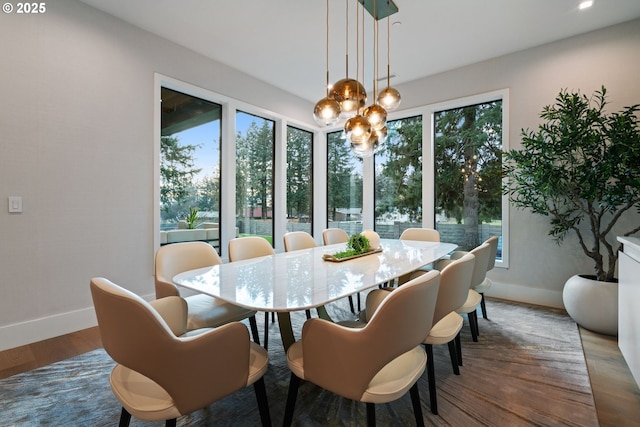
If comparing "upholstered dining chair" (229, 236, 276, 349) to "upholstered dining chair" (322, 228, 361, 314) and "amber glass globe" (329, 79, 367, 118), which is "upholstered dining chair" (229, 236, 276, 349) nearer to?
"upholstered dining chair" (322, 228, 361, 314)

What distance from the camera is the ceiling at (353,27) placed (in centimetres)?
271

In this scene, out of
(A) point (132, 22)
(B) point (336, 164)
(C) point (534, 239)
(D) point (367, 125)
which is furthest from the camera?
(B) point (336, 164)

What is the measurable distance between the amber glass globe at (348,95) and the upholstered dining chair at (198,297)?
1.54 metres

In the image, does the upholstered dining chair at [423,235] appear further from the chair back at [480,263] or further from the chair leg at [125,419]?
the chair leg at [125,419]

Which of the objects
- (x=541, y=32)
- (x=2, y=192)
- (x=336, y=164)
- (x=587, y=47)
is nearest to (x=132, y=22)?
(x=2, y=192)

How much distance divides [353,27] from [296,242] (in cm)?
225

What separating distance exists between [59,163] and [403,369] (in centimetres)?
312

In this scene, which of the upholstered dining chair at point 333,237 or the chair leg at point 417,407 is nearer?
the chair leg at point 417,407

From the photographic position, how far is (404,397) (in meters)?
1.75

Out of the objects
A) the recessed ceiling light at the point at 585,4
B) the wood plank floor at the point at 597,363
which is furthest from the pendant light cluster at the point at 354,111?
the wood plank floor at the point at 597,363

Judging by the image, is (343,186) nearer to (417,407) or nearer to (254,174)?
(254,174)

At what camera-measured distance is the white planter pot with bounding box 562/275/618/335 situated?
252cm

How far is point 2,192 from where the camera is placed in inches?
91.4

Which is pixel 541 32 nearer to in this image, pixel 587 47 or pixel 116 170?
pixel 587 47
